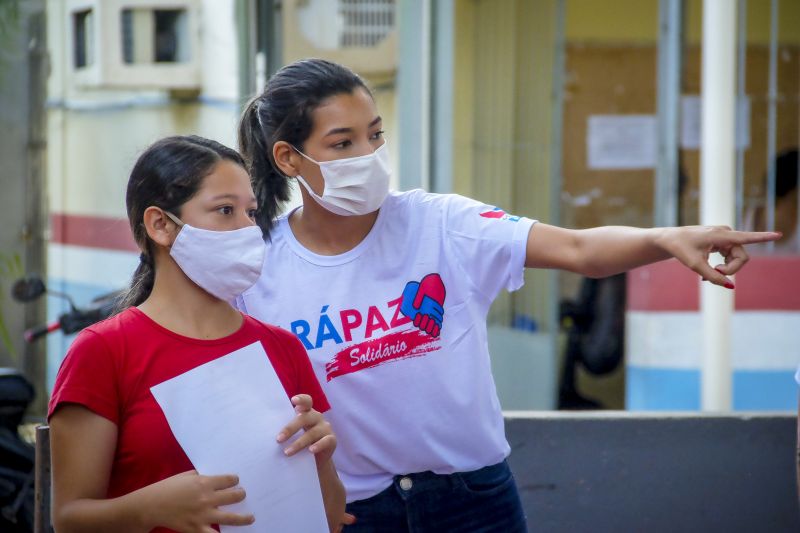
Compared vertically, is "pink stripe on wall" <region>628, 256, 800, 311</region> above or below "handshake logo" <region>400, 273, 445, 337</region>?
below

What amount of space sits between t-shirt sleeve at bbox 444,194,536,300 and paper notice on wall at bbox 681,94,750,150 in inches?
168

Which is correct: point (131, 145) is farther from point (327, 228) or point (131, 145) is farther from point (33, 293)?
point (327, 228)

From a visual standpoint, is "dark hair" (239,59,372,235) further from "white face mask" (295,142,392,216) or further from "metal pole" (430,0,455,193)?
"metal pole" (430,0,455,193)

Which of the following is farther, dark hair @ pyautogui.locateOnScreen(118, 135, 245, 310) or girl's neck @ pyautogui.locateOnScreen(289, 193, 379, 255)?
girl's neck @ pyautogui.locateOnScreen(289, 193, 379, 255)

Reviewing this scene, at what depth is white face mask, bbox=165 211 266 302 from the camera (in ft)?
7.53

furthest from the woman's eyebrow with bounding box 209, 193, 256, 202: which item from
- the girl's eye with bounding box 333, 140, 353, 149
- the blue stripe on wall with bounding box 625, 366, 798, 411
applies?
the blue stripe on wall with bounding box 625, 366, 798, 411

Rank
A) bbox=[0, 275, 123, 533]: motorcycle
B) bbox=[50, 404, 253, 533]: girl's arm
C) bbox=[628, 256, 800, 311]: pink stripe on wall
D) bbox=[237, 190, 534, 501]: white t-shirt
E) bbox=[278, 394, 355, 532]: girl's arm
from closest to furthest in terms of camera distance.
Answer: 1. bbox=[50, 404, 253, 533]: girl's arm
2. bbox=[278, 394, 355, 532]: girl's arm
3. bbox=[237, 190, 534, 501]: white t-shirt
4. bbox=[0, 275, 123, 533]: motorcycle
5. bbox=[628, 256, 800, 311]: pink stripe on wall

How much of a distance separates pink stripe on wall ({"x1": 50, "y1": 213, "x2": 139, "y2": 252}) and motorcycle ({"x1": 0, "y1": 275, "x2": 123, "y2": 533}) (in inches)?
115

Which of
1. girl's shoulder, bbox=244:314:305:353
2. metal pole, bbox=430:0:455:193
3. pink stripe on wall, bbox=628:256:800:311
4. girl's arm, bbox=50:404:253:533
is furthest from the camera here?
pink stripe on wall, bbox=628:256:800:311

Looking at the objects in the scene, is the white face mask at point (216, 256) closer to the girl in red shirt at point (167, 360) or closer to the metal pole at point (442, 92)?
the girl in red shirt at point (167, 360)

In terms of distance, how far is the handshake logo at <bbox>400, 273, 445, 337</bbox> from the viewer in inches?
106

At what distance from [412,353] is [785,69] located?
16.2ft

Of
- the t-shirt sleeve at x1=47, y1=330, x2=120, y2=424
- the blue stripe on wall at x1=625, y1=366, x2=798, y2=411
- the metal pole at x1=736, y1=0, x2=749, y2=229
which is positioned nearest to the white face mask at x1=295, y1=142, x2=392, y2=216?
the t-shirt sleeve at x1=47, y1=330, x2=120, y2=424

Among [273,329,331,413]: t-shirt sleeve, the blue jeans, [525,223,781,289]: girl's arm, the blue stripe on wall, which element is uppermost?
[525,223,781,289]: girl's arm
